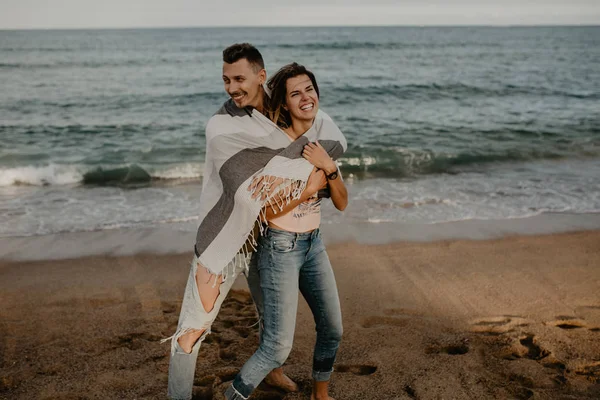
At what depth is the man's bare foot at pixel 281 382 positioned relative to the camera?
3182 mm

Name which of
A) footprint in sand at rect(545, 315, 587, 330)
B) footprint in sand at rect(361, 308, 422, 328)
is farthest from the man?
footprint in sand at rect(545, 315, 587, 330)

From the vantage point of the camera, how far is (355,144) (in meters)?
11.9

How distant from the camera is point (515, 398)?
3090 millimetres

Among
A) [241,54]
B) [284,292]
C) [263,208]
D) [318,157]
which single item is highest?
[241,54]

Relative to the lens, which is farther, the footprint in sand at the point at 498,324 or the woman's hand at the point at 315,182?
the footprint in sand at the point at 498,324

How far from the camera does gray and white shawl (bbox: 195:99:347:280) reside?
2.51 meters

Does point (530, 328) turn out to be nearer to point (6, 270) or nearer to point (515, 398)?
point (515, 398)

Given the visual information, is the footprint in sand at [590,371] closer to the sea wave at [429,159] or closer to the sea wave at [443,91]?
the sea wave at [429,159]

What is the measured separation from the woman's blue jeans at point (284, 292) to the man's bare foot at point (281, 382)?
58 centimetres

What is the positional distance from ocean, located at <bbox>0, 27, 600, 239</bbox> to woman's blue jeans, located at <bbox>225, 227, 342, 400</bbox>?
3534 millimetres

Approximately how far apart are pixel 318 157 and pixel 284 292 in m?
0.70

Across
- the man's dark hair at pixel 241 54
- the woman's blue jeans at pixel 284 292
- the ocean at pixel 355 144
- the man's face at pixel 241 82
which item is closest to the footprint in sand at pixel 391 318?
the woman's blue jeans at pixel 284 292

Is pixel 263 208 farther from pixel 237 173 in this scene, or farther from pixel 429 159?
pixel 429 159

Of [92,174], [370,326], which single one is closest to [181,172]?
[92,174]
